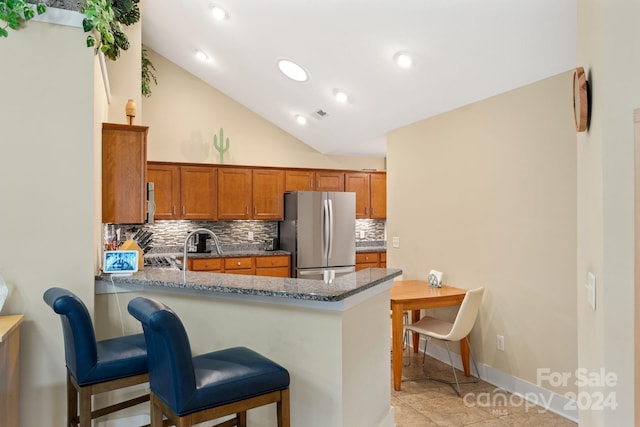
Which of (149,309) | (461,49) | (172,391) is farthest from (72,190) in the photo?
(461,49)

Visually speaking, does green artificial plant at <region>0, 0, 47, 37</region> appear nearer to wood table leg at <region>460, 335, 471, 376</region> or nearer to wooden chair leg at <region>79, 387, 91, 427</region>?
wooden chair leg at <region>79, 387, 91, 427</region>

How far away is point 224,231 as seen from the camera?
652 cm

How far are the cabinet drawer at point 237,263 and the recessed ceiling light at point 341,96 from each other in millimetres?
2448

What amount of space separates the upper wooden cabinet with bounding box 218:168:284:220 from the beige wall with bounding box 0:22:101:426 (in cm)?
387

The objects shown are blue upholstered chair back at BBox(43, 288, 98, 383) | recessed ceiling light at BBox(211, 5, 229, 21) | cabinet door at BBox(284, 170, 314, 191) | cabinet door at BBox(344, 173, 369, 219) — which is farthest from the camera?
cabinet door at BBox(344, 173, 369, 219)

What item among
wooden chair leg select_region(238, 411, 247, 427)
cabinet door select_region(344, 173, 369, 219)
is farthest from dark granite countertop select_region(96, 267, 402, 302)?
cabinet door select_region(344, 173, 369, 219)

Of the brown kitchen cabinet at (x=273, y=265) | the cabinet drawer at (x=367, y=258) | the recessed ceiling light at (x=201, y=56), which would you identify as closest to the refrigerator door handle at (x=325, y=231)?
the brown kitchen cabinet at (x=273, y=265)

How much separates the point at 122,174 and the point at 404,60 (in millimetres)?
2463

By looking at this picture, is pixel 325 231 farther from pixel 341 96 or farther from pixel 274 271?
pixel 341 96

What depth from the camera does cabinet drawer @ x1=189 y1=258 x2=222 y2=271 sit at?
5.71 metres

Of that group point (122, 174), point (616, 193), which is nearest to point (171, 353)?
point (122, 174)

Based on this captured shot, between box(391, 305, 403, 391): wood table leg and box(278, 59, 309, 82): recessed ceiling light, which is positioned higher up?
box(278, 59, 309, 82): recessed ceiling light

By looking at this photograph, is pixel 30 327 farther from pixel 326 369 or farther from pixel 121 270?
pixel 326 369

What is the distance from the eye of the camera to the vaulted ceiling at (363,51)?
10.0 feet
